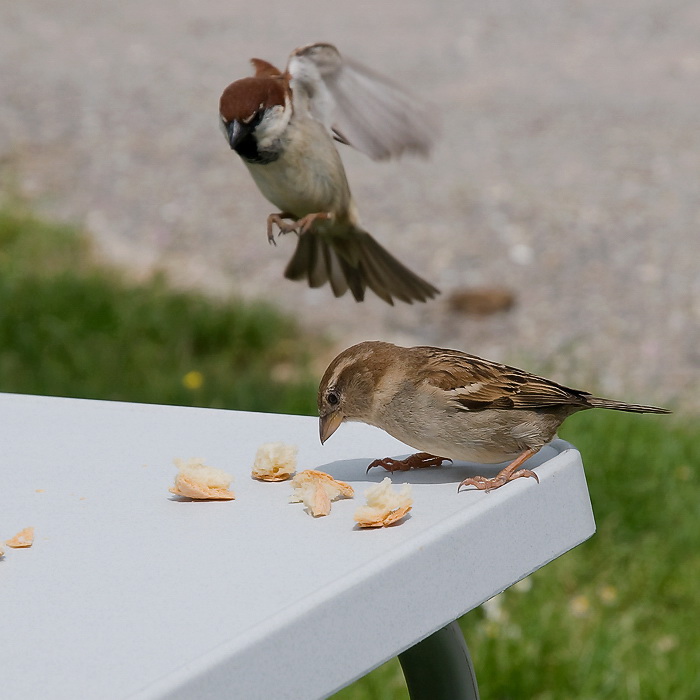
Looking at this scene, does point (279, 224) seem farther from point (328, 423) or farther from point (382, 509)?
point (382, 509)

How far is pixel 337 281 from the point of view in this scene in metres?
2.39

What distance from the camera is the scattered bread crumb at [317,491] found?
145 cm

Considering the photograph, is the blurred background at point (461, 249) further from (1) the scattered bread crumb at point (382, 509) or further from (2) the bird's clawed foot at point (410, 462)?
(1) the scattered bread crumb at point (382, 509)

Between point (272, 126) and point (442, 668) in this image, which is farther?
point (272, 126)

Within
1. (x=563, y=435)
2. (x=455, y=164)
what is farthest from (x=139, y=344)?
(x=455, y=164)

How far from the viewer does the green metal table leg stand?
1.57 m

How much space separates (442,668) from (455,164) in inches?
240

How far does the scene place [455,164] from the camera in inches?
293

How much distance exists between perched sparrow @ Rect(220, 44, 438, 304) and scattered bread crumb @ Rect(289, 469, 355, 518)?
0.56 m

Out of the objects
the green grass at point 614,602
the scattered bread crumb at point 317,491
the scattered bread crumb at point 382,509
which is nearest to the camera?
the scattered bread crumb at point 382,509

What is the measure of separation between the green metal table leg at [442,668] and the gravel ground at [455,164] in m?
3.23

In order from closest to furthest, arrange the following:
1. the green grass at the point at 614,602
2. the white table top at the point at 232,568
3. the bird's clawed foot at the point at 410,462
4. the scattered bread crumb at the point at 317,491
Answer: the white table top at the point at 232,568 → the scattered bread crumb at the point at 317,491 → the bird's clawed foot at the point at 410,462 → the green grass at the point at 614,602

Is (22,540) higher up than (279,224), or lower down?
lower down

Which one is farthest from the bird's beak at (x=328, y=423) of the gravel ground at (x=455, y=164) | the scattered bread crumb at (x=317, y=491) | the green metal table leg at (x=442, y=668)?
the gravel ground at (x=455, y=164)
